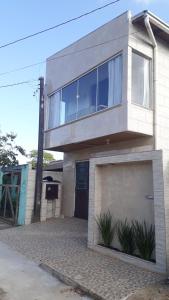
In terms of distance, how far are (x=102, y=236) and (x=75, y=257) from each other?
0.88 meters

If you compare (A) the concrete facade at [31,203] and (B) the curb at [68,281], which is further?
(A) the concrete facade at [31,203]

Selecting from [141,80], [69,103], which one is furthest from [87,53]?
[141,80]

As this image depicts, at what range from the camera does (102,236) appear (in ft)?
22.7

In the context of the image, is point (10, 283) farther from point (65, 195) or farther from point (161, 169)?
point (65, 195)

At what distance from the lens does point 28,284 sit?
4859 millimetres

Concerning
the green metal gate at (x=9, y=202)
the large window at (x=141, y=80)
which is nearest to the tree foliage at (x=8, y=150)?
the green metal gate at (x=9, y=202)

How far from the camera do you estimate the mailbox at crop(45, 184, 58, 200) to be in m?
11.9

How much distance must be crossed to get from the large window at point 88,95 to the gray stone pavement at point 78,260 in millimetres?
4310

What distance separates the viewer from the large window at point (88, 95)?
30.6ft

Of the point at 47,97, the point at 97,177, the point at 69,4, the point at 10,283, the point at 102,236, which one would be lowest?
the point at 10,283

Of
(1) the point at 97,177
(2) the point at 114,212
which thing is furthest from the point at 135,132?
(2) the point at 114,212

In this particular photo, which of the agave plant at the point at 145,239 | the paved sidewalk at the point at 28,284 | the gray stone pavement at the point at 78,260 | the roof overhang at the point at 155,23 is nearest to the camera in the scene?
the paved sidewalk at the point at 28,284

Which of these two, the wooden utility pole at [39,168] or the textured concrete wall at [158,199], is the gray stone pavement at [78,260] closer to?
the textured concrete wall at [158,199]

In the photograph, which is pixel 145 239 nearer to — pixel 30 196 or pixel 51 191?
pixel 30 196
